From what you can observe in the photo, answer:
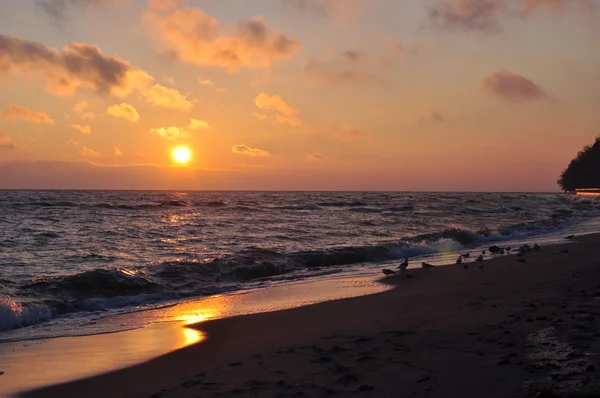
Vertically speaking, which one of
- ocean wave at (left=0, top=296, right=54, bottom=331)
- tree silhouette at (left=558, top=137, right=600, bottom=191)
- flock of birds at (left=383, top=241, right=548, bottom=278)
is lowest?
ocean wave at (left=0, top=296, right=54, bottom=331)

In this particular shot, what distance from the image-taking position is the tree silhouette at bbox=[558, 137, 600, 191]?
405 feet

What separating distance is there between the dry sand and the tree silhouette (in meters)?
131

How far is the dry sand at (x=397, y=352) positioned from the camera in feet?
14.9

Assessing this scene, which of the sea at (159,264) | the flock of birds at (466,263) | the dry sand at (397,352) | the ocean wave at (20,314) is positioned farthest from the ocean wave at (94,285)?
the flock of birds at (466,263)

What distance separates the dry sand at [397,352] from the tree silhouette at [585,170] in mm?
131107

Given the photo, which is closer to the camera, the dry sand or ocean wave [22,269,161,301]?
the dry sand

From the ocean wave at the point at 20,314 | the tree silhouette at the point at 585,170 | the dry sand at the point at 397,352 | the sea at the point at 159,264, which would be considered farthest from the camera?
the tree silhouette at the point at 585,170

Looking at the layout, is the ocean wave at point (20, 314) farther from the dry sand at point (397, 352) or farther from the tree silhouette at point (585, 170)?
the tree silhouette at point (585, 170)

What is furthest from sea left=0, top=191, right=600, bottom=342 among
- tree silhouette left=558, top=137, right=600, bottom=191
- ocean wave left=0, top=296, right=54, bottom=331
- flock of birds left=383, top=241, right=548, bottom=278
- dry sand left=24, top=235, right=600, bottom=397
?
tree silhouette left=558, top=137, right=600, bottom=191

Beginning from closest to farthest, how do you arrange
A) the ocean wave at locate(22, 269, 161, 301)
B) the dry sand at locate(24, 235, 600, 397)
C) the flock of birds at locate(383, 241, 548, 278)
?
the dry sand at locate(24, 235, 600, 397) → the ocean wave at locate(22, 269, 161, 301) → the flock of birds at locate(383, 241, 548, 278)

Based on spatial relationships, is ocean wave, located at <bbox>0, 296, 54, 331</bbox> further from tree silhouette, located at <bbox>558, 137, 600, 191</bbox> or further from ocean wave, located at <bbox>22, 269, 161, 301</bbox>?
tree silhouette, located at <bbox>558, 137, 600, 191</bbox>

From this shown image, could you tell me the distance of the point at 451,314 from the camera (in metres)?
7.42

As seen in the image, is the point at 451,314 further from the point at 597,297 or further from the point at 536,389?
the point at 536,389

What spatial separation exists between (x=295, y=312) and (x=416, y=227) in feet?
76.4
